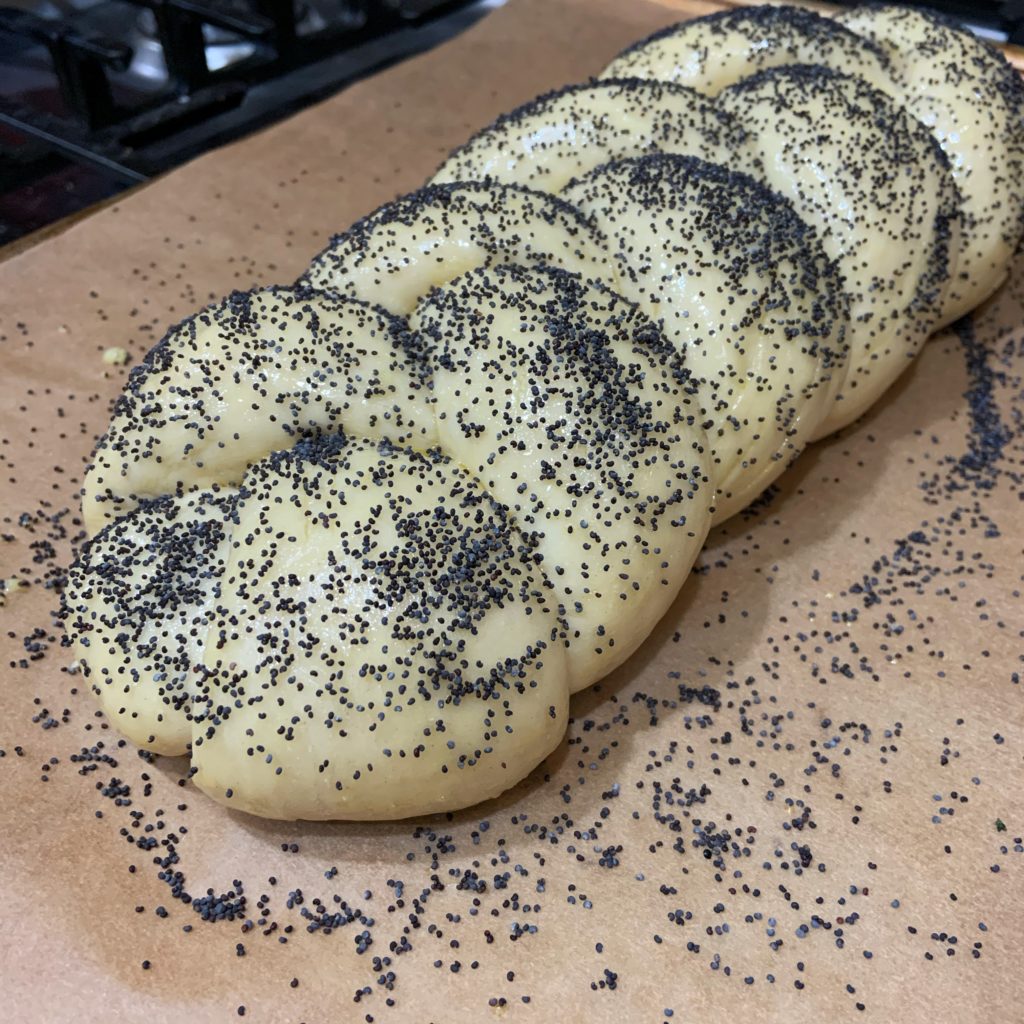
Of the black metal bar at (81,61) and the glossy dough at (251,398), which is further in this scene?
the black metal bar at (81,61)

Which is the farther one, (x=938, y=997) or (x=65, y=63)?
(x=65, y=63)

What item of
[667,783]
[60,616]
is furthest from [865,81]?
[60,616]

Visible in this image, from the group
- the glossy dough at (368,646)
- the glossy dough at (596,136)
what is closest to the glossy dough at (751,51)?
the glossy dough at (596,136)

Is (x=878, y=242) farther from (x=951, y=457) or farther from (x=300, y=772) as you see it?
(x=300, y=772)

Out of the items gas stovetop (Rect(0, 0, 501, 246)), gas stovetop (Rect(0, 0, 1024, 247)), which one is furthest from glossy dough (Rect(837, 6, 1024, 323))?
gas stovetop (Rect(0, 0, 501, 246))

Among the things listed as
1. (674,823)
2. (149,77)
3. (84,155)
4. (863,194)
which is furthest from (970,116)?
(149,77)

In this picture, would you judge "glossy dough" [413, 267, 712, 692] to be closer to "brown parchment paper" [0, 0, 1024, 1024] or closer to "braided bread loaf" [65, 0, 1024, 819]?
"braided bread loaf" [65, 0, 1024, 819]

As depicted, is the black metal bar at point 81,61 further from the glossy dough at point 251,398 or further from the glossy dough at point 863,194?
the glossy dough at point 863,194
